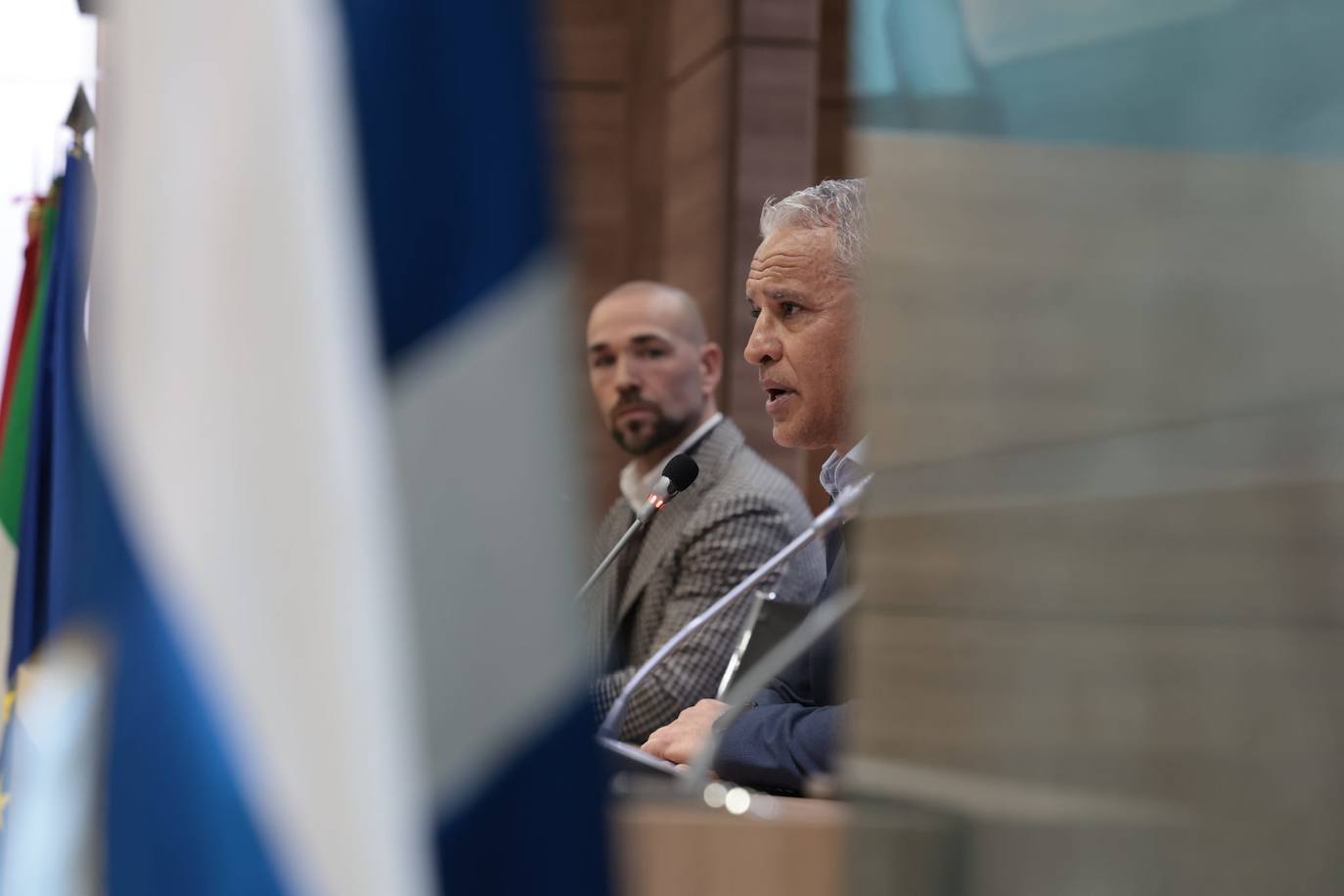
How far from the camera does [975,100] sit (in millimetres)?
1292

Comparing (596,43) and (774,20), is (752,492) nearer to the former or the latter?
(774,20)

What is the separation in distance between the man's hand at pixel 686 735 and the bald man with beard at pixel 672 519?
58cm

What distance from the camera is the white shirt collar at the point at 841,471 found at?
2.84m

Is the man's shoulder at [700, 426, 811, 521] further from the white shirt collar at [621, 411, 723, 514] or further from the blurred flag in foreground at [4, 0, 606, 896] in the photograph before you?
the blurred flag in foreground at [4, 0, 606, 896]

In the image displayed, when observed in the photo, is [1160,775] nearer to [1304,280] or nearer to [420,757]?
Answer: [1304,280]

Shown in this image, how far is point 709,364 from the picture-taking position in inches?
175

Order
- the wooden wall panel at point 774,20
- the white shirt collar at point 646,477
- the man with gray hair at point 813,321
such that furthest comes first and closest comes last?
the wooden wall panel at point 774,20 → the white shirt collar at point 646,477 → the man with gray hair at point 813,321

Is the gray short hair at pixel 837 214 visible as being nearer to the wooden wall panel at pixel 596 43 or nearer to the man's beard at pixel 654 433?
the man's beard at pixel 654 433

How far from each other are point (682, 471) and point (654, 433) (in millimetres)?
1309

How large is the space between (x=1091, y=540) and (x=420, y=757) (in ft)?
1.85

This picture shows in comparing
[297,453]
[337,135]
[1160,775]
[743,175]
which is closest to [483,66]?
[337,135]

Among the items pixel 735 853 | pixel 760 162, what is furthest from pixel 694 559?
pixel 735 853

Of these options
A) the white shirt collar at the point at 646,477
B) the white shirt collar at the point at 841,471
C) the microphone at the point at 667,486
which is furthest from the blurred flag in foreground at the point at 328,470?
the white shirt collar at the point at 646,477

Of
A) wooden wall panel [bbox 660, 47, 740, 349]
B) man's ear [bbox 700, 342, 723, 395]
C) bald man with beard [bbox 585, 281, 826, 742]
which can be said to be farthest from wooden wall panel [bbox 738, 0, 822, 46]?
man's ear [bbox 700, 342, 723, 395]
